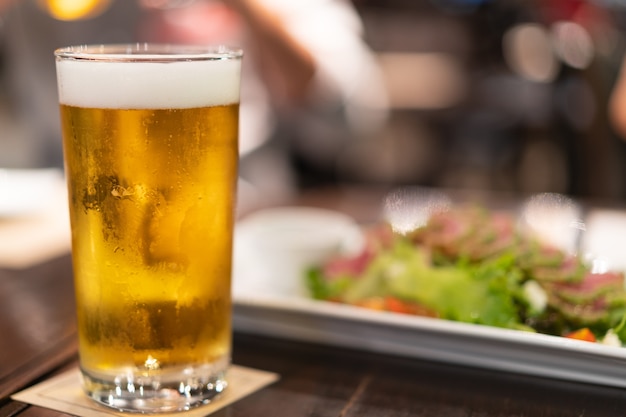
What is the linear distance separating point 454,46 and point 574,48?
7.08ft

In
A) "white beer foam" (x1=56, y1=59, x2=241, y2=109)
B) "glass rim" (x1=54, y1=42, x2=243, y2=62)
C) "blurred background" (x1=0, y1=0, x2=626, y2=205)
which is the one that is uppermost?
"glass rim" (x1=54, y1=42, x2=243, y2=62)

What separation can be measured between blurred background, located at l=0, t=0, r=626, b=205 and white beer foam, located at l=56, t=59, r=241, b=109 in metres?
2.31

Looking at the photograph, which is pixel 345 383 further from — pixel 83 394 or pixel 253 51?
pixel 253 51

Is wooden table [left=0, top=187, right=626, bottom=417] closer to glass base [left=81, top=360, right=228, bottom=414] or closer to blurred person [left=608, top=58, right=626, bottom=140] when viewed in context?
glass base [left=81, top=360, right=228, bottom=414]

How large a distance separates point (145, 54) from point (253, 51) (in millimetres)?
2626

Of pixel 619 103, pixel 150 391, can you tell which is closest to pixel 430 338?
pixel 150 391

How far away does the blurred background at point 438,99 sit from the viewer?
11.3ft

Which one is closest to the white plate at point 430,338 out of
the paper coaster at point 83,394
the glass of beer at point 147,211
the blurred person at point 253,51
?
the paper coaster at point 83,394

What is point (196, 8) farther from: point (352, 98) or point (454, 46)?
point (454, 46)

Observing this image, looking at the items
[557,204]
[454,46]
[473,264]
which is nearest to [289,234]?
[473,264]

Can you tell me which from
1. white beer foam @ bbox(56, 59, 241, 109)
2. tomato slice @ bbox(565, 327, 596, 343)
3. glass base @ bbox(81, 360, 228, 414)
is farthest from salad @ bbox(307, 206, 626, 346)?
white beer foam @ bbox(56, 59, 241, 109)

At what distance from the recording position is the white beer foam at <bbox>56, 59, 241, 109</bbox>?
87 centimetres

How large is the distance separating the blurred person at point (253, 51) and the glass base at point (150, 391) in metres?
1.57

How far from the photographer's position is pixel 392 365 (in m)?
1.12
